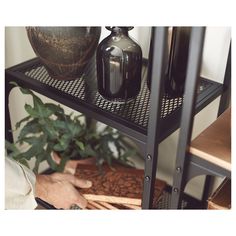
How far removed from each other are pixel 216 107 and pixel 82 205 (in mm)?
527

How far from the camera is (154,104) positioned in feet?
2.52

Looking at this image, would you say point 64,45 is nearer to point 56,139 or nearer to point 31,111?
point 31,111

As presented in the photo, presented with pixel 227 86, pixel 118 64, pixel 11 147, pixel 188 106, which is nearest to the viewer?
pixel 188 106

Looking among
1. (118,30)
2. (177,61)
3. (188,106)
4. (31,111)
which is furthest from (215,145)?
(31,111)

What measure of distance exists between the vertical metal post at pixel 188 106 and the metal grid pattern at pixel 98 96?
127 mm

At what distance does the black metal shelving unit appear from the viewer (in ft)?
2.50

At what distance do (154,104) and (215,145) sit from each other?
0.16 m

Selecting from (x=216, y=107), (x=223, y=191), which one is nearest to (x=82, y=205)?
(x=223, y=191)

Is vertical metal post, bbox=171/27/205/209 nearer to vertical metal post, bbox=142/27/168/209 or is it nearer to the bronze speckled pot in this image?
vertical metal post, bbox=142/27/168/209

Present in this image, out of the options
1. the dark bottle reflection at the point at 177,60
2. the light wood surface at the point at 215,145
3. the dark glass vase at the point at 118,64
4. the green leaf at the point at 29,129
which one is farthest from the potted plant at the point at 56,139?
the light wood surface at the point at 215,145

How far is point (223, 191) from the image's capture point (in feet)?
3.14

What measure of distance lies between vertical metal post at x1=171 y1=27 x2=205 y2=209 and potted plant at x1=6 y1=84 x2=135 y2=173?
0.46m

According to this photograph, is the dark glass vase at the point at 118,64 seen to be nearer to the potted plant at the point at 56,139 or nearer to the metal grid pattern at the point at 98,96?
the metal grid pattern at the point at 98,96
